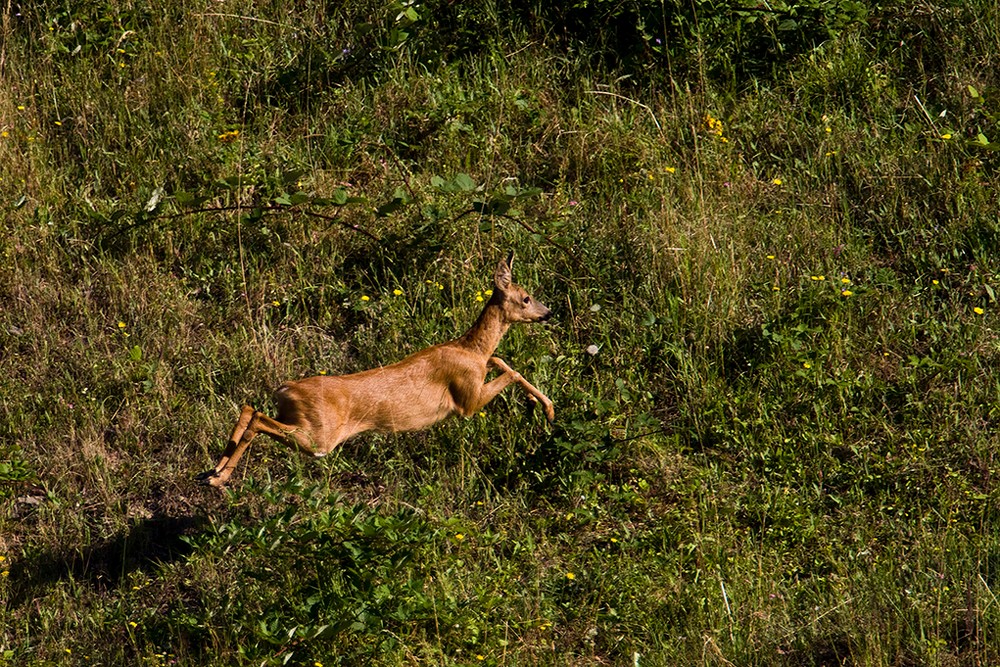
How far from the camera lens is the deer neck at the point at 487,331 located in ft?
30.1

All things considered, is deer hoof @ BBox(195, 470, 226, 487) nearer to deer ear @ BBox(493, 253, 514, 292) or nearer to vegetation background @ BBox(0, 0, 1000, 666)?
vegetation background @ BBox(0, 0, 1000, 666)

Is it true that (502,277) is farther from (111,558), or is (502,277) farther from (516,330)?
(111,558)

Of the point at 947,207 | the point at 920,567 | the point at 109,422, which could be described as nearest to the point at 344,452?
the point at 109,422

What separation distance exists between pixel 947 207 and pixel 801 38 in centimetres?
172

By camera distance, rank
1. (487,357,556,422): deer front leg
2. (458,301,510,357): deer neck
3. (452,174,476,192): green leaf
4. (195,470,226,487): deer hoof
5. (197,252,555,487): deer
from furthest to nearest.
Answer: (452,174,476,192): green leaf, (458,301,510,357): deer neck, (487,357,556,422): deer front leg, (197,252,555,487): deer, (195,470,226,487): deer hoof

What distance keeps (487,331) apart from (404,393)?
678 mm

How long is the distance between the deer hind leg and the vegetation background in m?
0.34

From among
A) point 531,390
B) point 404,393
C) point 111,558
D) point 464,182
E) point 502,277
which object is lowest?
point 111,558

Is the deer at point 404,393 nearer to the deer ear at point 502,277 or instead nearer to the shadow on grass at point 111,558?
the deer ear at point 502,277

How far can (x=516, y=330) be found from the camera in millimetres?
9602

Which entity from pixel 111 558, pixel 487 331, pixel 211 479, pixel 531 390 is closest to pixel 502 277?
pixel 487 331

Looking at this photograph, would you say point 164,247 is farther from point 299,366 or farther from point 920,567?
point 920,567

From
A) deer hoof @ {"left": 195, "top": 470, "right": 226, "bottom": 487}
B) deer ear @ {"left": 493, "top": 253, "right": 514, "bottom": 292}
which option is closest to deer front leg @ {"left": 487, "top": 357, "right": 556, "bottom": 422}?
deer ear @ {"left": 493, "top": 253, "right": 514, "bottom": 292}

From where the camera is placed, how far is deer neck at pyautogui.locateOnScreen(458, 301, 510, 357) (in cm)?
918
